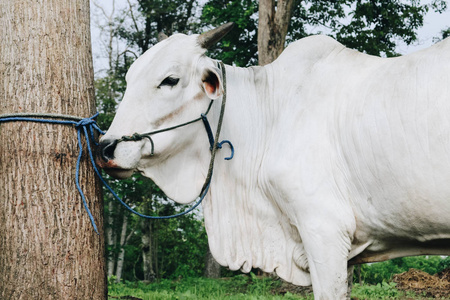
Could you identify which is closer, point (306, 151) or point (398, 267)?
point (306, 151)

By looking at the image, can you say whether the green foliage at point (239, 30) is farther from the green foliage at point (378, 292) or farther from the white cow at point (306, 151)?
the white cow at point (306, 151)

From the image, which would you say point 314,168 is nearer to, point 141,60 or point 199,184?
point 199,184

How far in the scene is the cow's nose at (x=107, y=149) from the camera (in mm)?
3021

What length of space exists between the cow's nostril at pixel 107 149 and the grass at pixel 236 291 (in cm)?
267

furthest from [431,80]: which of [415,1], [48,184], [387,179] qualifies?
[415,1]

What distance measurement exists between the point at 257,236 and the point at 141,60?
1.35 meters

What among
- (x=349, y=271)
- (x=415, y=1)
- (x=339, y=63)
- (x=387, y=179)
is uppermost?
(x=415, y=1)

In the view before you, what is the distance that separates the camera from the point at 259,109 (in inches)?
139

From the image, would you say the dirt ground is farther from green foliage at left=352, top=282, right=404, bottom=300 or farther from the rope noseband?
the rope noseband

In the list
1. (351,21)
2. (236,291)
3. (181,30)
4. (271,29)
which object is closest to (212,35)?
(236,291)

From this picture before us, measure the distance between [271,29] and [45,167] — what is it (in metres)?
6.37

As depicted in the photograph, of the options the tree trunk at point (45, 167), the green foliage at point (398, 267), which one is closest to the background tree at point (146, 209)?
the green foliage at point (398, 267)

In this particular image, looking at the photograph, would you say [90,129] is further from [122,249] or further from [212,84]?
[122,249]

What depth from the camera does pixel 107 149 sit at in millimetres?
3035
